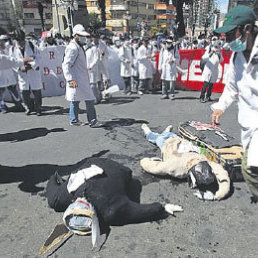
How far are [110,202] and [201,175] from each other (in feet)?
3.28

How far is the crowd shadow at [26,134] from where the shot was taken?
15.9 ft

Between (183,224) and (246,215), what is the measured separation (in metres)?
0.65

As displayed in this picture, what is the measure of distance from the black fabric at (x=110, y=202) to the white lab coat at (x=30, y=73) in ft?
13.2

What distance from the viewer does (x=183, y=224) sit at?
2.48 meters

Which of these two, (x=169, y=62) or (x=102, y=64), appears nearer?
(x=169, y=62)

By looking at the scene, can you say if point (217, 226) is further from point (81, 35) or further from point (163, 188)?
point (81, 35)

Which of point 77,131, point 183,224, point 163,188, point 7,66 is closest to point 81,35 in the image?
point 7,66

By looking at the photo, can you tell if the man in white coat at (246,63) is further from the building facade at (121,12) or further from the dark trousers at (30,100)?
the building facade at (121,12)

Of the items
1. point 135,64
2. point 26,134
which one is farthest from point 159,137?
point 135,64

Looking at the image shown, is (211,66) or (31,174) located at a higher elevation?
(211,66)

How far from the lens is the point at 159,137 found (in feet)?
13.6

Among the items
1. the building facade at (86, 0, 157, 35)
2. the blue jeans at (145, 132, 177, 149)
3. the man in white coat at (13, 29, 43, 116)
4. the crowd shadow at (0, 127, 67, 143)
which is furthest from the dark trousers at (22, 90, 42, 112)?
the building facade at (86, 0, 157, 35)

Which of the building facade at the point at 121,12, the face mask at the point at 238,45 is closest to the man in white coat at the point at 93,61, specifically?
the face mask at the point at 238,45

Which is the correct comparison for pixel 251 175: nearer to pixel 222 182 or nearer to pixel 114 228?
pixel 222 182
